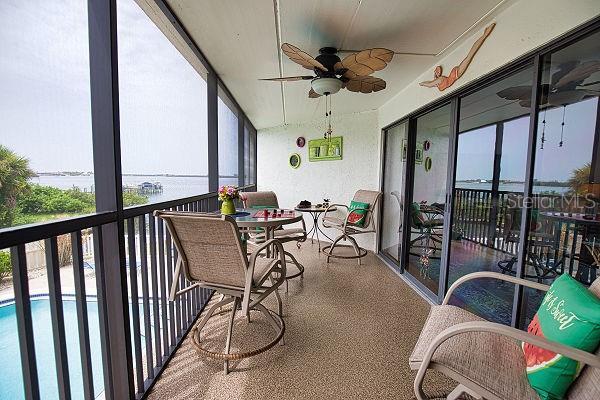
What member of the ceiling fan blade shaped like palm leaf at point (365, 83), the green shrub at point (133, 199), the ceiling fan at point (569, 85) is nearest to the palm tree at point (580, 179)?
the ceiling fan at point (569, 85)

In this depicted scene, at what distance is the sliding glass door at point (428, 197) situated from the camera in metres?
2.71

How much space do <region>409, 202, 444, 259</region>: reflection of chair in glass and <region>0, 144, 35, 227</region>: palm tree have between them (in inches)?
117

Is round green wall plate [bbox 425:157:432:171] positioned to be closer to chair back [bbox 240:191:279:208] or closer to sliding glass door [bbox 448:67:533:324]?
sliding glass door [bbox 448:67:533:324]

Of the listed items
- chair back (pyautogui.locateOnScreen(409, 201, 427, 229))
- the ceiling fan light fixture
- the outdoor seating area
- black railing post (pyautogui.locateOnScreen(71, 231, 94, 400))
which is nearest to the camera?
the outdoor seating area

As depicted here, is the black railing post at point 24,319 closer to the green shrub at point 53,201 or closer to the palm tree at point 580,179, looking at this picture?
the green shrub at point 53,201

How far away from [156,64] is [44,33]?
0.94m

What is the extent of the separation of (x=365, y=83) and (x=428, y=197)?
4.94ft

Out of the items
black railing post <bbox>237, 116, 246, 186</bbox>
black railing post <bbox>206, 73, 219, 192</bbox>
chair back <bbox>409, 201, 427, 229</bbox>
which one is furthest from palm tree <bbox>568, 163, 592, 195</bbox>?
black railing post <bbox>237, 116, 246, 186</bbox>

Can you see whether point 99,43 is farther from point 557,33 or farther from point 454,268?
point 454,268

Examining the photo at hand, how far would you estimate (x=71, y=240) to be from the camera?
1070mm

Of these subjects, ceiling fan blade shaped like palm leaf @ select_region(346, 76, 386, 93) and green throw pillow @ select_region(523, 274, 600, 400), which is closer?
green throw pillow @ select_region(523, 274, 600, 400)

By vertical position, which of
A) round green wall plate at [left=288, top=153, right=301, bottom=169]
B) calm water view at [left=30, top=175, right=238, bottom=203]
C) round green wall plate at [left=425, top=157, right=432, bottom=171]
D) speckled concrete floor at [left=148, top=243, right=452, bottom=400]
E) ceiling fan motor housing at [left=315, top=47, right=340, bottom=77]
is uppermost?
ceiling fan motor housing at [left=315, top=47, right=340, bottom=77]

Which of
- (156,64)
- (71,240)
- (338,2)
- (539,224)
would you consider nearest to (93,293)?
(71,240)

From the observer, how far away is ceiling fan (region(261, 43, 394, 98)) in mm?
1830
